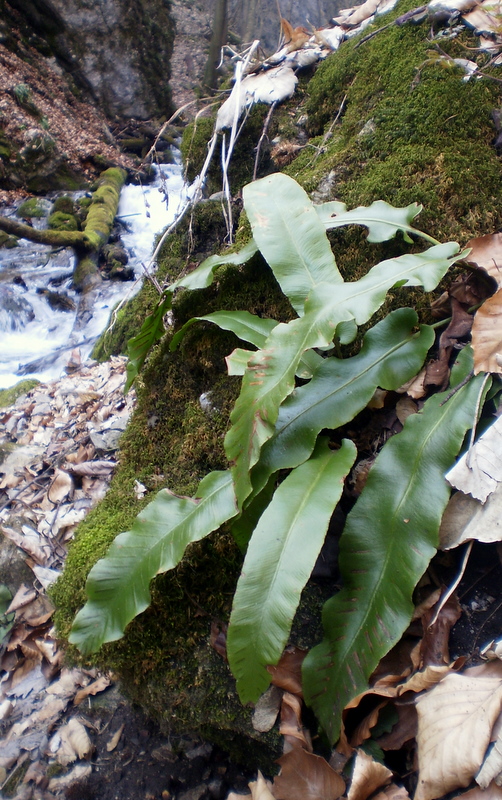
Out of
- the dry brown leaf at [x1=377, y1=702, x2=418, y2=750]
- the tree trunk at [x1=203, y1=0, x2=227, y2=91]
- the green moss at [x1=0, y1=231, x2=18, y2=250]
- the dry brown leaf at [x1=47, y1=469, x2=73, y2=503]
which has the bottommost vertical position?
the dry brown leaf at [x1=47, y1=469, x2=73, y2=503]

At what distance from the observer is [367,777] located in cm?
100

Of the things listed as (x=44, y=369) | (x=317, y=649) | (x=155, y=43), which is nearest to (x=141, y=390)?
(x=317, y=649)

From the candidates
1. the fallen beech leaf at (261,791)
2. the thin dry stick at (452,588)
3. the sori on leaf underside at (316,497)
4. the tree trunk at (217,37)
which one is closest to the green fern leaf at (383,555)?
the sori on leaf underside at (316,497)

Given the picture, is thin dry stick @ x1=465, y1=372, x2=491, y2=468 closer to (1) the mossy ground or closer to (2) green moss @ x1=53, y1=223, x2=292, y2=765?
(1) the mossy ground

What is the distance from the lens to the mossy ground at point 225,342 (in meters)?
1.41

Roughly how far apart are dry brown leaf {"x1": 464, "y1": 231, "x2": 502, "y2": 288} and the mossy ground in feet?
0.71

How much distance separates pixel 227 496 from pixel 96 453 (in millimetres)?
1674

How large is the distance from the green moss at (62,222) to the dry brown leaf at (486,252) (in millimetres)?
6829

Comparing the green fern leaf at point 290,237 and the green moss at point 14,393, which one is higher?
the green fern leaf at point 290,237

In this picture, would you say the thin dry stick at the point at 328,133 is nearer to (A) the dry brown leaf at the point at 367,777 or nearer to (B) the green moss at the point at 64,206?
(A) the dry brown leaf at the point at 367,777

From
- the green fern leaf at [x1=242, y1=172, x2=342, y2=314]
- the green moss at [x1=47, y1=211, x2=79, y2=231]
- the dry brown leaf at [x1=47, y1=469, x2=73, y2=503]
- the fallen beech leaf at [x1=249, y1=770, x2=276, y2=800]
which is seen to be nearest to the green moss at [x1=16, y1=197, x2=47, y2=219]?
the green moss at [x1=47, y1=211, x2=79, y2=231]

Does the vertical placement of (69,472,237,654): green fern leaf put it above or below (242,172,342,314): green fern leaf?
below

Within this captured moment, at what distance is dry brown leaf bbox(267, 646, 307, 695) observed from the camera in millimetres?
1227

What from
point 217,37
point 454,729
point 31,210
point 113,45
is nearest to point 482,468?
point 454,729
